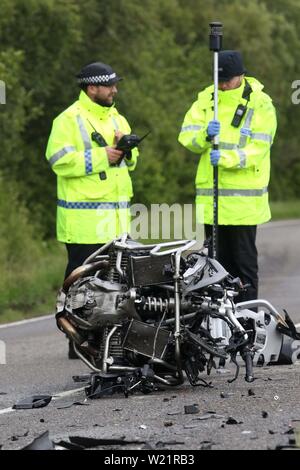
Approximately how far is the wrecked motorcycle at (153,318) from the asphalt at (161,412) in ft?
0.65

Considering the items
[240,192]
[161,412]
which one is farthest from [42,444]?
[240,192]

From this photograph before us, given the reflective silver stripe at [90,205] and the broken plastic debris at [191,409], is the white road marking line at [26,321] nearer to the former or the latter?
the reflective silver stripe at [90,205]

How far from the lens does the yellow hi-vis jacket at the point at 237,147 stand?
11.8 m

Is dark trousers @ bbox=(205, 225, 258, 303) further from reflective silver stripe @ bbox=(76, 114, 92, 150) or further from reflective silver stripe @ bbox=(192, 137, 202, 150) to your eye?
reflective silver stripe @ bbox=(76, 114, 92, 150)

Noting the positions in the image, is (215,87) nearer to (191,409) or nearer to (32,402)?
(32,402)

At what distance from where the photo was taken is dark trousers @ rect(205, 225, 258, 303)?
1193 centimetres

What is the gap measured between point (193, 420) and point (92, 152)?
3795 millimetres

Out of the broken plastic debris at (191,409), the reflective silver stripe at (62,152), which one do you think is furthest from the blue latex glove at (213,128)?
the broken plastic debris at (191,409)

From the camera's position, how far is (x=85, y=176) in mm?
11859

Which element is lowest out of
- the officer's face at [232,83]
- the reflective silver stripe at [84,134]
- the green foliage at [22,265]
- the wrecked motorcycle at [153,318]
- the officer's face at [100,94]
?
the green foliage at [22,265]

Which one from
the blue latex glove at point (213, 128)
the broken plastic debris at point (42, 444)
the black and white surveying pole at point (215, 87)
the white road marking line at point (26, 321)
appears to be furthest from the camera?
the white road marking line at point (26, 321)

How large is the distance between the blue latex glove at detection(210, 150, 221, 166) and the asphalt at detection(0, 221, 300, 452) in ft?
6.35

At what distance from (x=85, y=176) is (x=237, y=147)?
127 cm

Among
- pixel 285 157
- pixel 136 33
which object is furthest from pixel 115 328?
pixel 285 157
